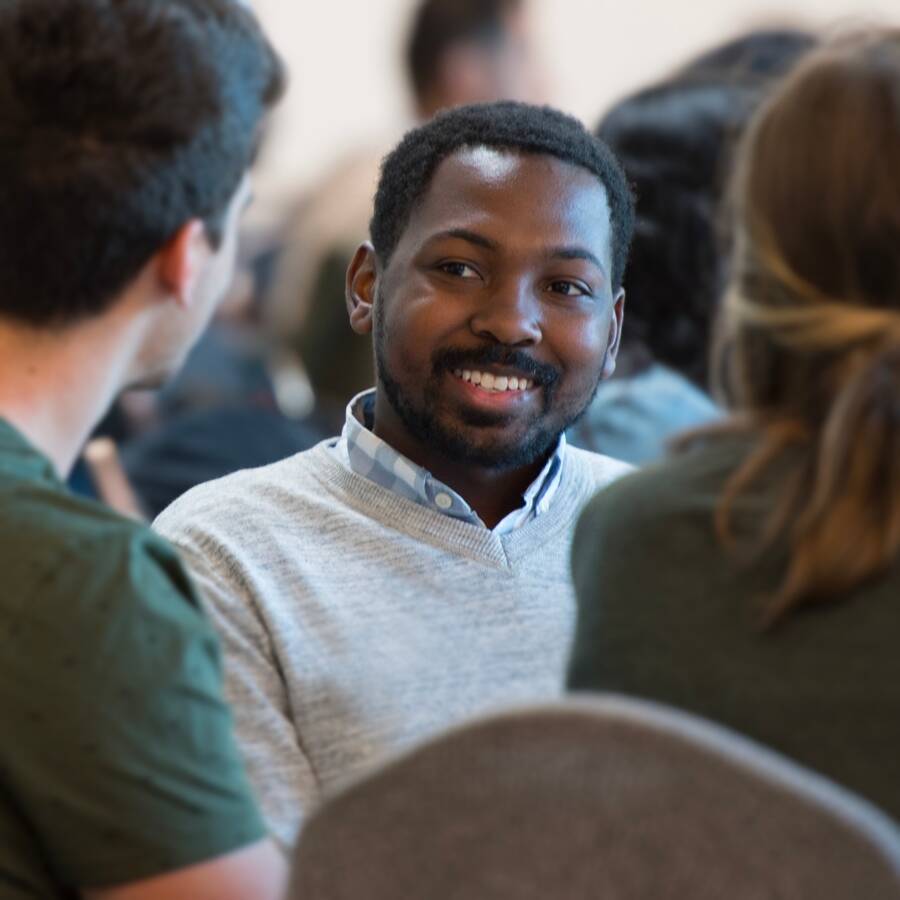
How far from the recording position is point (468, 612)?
148 cm

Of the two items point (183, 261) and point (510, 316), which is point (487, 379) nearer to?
point (510, 316)

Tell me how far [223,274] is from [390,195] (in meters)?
0.42

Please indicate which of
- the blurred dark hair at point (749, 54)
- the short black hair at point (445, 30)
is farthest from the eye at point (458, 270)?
the short black hair at point (445, 30)

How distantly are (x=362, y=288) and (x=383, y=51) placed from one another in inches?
113

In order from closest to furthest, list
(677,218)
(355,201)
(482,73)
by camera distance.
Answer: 1. (677,218)
2. (355,201)
3. (482,73)

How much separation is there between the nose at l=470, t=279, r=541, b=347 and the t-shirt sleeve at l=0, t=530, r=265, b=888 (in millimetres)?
542

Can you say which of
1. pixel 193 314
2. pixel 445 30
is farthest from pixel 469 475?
pixel 445 30

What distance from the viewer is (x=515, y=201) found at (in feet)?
5.11

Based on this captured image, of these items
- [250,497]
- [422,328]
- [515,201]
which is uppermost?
[515,201]

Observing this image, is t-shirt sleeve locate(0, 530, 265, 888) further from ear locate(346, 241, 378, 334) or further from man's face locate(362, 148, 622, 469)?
ear locate(346, 241, 378, 334)

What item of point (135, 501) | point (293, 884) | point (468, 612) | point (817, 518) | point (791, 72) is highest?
point (791, 72)

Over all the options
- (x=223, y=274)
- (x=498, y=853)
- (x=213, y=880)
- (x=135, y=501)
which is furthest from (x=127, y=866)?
(x=135, y=501)

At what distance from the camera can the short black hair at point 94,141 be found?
1.14 m

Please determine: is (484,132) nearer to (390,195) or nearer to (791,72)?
(390,195)
